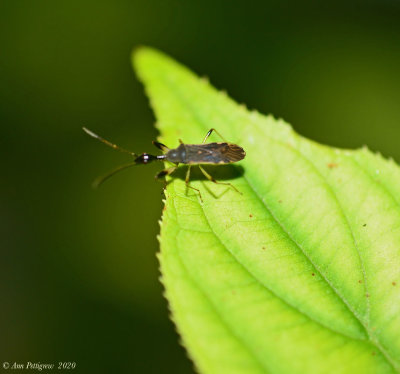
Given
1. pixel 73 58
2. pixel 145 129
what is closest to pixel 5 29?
pixel 73 58

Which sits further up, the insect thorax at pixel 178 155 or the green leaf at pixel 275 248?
the green leaf at pixel 275 248

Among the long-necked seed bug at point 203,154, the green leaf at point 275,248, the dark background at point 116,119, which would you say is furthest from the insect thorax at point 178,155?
the dark background at point 116,119

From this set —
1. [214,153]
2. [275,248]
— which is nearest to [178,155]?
[214,153]

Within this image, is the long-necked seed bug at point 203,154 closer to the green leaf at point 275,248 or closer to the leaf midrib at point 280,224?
the green leaf at point 275,248

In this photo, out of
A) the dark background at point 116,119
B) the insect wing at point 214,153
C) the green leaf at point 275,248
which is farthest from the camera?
the dark background at point 116,119

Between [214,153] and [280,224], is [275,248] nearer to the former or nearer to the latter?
[280,224]

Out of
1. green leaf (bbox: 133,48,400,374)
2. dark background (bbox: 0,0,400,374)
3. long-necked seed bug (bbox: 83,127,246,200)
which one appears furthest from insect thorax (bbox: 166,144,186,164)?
dark background (bbox: 0,0,400,374)

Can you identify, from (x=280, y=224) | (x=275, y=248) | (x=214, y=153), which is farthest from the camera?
(x=214, y=153)
